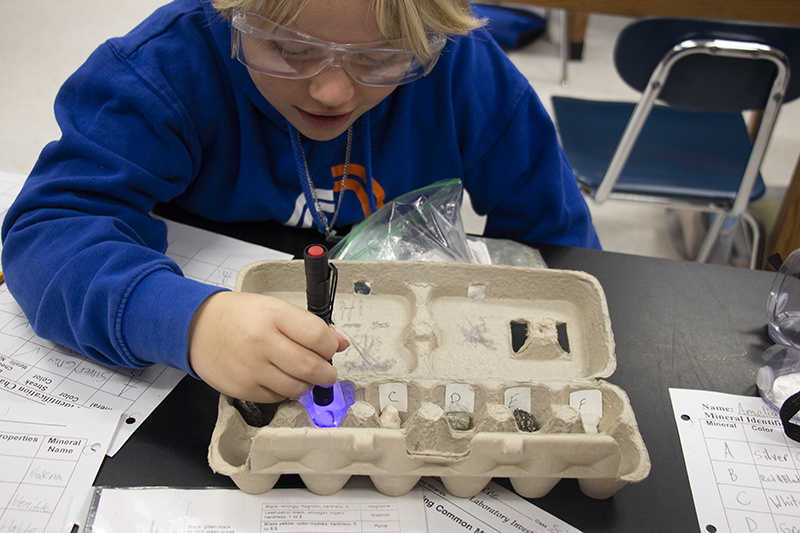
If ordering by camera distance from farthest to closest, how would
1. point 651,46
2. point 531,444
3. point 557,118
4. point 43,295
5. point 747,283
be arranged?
point 557,118, point 651,46, point 747,283, point 43,295, point 531,444

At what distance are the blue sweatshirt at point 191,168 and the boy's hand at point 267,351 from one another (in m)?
0.04

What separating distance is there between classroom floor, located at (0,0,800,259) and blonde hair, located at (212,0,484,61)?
4.33 ft

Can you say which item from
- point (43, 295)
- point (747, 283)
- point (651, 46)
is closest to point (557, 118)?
point (651, 46)

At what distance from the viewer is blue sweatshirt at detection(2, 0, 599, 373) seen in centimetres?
63

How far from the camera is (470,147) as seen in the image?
950 millimetres

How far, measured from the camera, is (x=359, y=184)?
0.93 meters

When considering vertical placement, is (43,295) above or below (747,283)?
above

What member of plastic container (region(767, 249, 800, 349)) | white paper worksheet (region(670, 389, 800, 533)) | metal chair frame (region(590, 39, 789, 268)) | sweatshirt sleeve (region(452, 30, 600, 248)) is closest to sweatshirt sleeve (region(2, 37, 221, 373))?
sweatshirt sleeve (region(452, 30, 600, 248))

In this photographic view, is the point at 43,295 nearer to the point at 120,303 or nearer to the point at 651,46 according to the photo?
the point at 120,303

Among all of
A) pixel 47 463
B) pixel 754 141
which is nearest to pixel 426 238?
pixel 47 463

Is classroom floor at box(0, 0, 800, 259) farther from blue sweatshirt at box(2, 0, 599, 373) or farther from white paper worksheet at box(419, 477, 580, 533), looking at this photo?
white paper worksheet at box(419, 477, 580, 533)

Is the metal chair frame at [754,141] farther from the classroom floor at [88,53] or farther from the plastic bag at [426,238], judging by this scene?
the plastic bag at [426,238]

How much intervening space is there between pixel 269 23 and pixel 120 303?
33cm

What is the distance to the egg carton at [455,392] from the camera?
537 millimetres
